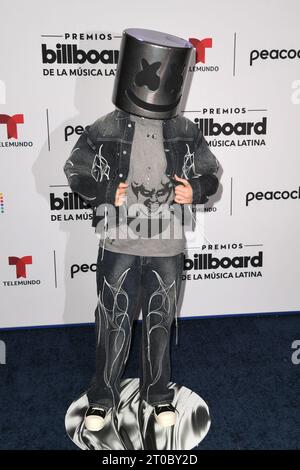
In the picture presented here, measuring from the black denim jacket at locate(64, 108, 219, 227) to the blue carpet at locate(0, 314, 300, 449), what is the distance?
1.01 metres

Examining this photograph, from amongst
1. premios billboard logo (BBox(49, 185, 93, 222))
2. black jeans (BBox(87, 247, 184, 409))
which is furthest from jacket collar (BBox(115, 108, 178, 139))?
premios billboard logo (BBox(49, 185, 93, 222))

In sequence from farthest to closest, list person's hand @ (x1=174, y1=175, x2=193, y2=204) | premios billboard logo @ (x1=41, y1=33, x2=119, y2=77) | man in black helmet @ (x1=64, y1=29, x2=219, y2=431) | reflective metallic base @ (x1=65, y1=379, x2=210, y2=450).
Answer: premios billboard logo @ (x1=41, y1=33, x2=119, y2=77) → reflective metallic base @ (x1=65, y1=379, x2=210, y2=450) → person's hand @ (x1=174, y1=175, x2=193, y2=204) → man in black helmet @ (x1=64, y1=29, x2=219, y2=431)

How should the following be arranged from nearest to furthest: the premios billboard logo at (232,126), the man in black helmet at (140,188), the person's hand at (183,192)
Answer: the man in black helmet at (140,188)
the person's hand at (183,192)
the premios billboard logo at (232,126)

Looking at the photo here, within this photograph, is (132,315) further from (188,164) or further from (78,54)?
(78,54)

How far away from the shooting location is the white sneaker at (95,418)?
89.0 inches

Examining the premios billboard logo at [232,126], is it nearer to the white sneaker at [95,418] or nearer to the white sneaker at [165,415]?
the white sneaker at [165,415]

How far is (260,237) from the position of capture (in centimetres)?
323

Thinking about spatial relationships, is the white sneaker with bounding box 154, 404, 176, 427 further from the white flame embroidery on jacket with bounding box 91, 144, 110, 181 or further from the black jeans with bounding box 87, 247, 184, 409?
the white flame embroidery on jacket with bounding box 91, 144, 110, 181

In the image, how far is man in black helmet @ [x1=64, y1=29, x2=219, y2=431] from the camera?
1964 mm

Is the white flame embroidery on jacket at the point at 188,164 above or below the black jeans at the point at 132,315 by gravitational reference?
above

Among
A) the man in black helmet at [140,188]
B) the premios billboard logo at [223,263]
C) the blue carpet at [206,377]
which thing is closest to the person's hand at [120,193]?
the man in black helmet at [140,188]

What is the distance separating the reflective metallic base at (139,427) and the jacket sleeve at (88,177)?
1037mm

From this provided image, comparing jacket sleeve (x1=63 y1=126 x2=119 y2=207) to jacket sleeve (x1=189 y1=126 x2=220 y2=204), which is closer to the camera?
jacket sleeve (x1=63 y1=126 x2=119 y2=207)
